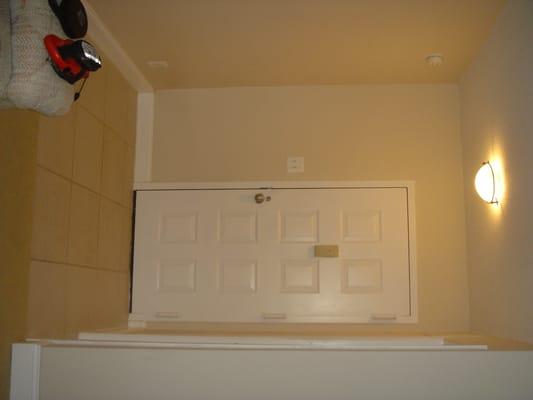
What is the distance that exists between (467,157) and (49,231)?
2639mm

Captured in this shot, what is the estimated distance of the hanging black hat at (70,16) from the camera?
6.29ft

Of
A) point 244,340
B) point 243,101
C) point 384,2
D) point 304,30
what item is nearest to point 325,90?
point 243,101

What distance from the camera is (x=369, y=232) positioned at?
154 inches

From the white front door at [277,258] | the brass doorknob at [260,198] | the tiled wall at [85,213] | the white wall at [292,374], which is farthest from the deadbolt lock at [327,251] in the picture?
the white wall at [292,374]

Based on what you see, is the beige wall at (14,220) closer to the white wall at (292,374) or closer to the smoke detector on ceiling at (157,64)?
the white wall at (292,374)

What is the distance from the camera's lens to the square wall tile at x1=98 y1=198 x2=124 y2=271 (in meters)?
3.47

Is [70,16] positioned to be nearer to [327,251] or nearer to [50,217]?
[50,217]

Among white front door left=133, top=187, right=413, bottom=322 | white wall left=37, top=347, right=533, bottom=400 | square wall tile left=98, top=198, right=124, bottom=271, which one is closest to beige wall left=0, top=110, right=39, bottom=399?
white wall left=37, top=347, right=533, bottom=400

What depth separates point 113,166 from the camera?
145 inches

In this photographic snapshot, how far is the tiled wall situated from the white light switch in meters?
1.08

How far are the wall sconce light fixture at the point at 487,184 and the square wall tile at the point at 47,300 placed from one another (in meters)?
2.33

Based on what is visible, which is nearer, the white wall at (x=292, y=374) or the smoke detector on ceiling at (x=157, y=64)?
the white wall at (x=292, y=374)

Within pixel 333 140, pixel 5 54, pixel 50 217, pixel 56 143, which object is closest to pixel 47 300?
pixel 50 217

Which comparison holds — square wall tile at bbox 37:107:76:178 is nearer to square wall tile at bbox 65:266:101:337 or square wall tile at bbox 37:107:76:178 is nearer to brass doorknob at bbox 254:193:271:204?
square wall tile at bbox 65:266:101:337
